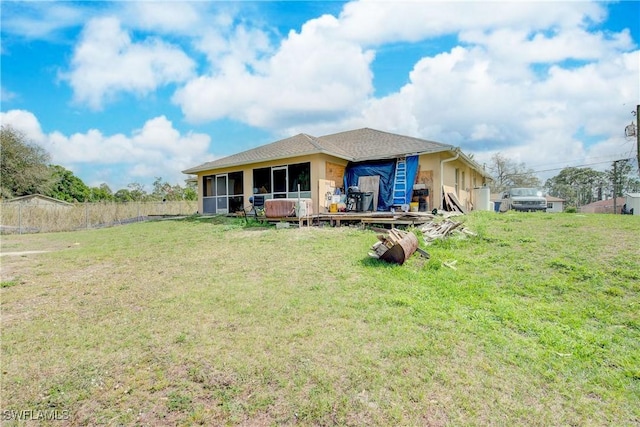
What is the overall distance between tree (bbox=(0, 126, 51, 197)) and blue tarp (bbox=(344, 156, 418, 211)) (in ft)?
103

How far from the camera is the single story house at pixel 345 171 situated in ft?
39.6

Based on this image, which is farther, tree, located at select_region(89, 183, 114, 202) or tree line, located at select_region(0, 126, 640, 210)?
tree, located at select_region(89, 183, 114, 202)

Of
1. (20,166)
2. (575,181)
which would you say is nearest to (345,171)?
(20,166)

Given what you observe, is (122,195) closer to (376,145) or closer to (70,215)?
(70,215)

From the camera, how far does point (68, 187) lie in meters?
38.6

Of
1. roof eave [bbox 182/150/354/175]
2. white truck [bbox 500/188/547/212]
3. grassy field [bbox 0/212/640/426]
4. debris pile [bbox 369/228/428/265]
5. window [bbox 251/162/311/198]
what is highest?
roof eave [bbox 182/150/354/175]

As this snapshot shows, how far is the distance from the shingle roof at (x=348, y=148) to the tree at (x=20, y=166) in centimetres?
2300

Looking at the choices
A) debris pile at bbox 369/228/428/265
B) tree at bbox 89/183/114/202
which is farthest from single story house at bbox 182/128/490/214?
tree at bbox 89/183/114/202

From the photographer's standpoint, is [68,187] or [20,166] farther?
[68,187]

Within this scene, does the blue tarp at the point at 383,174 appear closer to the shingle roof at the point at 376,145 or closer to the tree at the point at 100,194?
the shingle roof at the point at 376,145

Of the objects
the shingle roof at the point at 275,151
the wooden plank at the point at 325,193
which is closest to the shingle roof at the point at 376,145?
the shingle roof at the point at 275,151

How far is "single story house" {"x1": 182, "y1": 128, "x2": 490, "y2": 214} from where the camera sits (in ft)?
39.6

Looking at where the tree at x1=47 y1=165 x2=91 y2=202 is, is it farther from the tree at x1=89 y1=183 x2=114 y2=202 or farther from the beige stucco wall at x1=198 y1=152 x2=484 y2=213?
the beige stucco wall at x1=198 y1=152 x2=484 y2=213

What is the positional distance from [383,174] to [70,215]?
642 inches
